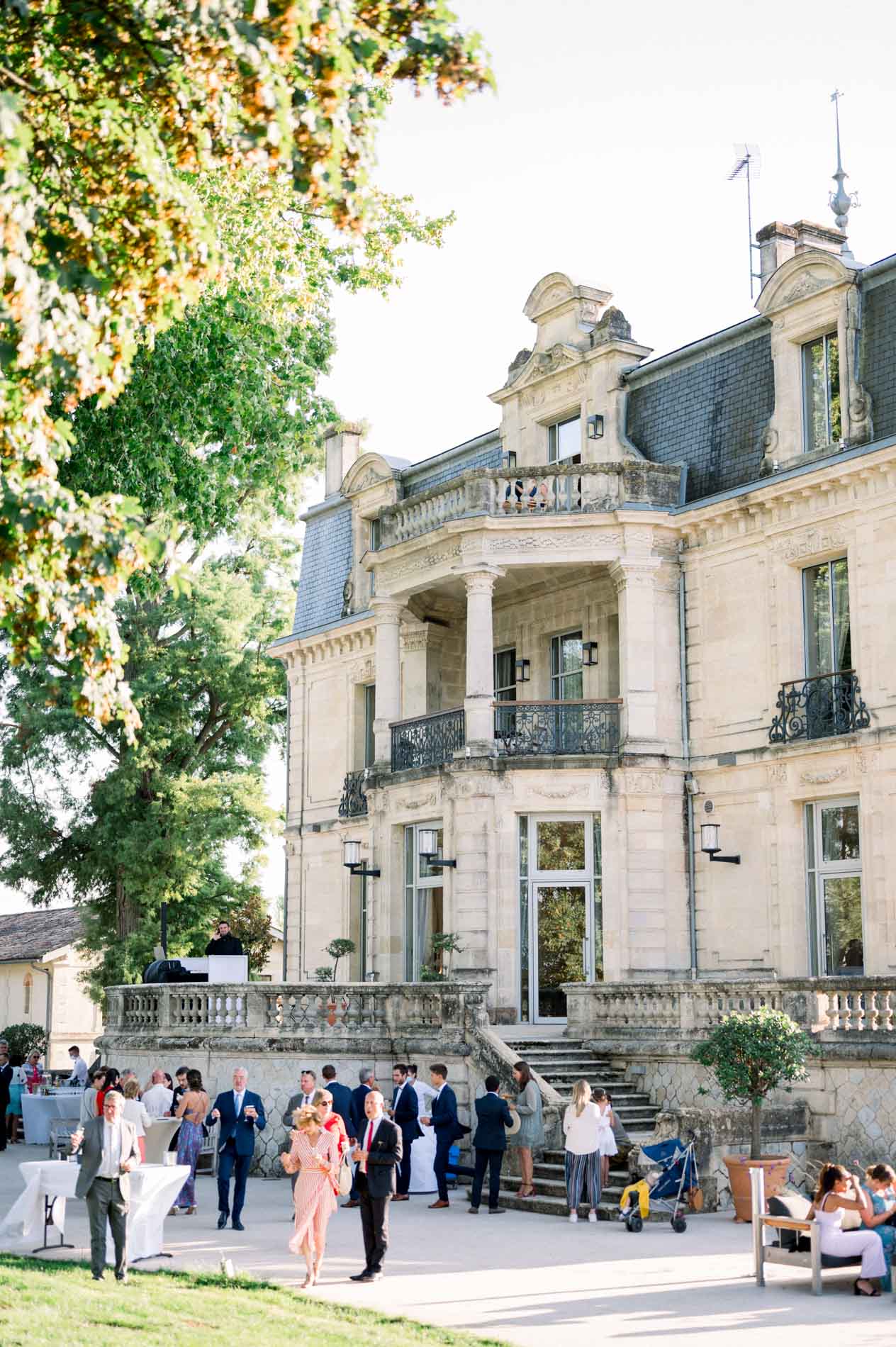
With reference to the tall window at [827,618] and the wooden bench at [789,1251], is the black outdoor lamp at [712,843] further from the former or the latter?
the wooden bench at [789,1251]

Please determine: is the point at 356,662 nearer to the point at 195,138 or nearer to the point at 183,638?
the point at 183,638

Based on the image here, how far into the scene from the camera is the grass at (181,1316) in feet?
33.4

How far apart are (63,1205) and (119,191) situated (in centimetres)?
918

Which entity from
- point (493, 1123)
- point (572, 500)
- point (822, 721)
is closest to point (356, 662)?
point (572, 500)

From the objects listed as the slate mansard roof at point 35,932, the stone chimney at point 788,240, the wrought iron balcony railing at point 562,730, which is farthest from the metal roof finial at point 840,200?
the slate mansard roof at point 35,932

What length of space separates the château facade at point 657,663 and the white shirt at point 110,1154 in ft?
33.8

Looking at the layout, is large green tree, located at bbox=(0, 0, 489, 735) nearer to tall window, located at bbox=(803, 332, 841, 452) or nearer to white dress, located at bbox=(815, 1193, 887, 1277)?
white dress, located at bbox=(815, 1193, 887, 1277)

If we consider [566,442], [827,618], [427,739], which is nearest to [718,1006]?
[827,618]

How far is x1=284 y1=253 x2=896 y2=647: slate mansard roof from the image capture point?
73.4ft

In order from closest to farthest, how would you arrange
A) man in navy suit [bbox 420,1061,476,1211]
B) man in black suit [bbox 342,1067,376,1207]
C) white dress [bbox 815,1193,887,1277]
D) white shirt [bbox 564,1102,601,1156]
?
white dress [bbox 815,1193,887,1277] < white shirt [bbox 564,1102,601,1156] < man in navy suit [bbox 420,1061,476,1211] < man in black suit [bbox 342,1067,376,1207]

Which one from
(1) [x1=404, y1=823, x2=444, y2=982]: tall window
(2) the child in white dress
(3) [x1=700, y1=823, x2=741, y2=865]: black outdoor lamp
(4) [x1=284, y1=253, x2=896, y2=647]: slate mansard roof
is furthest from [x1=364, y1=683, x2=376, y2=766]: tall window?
(2) the child in white dress

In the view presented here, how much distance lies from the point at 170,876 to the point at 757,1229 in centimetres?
2577

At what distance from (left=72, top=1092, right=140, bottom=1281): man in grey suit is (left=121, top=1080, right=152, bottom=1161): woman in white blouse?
2633 millimetres

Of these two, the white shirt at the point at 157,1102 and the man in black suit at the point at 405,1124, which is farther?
the white shirt at the point at 157,1102
